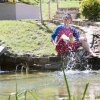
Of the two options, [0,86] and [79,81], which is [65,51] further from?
[0,86]

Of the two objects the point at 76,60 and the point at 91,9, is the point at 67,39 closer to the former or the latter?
the point at 76,60

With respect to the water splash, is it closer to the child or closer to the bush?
the child

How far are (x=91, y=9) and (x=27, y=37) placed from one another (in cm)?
727

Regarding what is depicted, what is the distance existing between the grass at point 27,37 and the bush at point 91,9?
15.9 feet

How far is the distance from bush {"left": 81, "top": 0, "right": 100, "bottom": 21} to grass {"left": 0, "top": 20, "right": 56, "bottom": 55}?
4.86 meters

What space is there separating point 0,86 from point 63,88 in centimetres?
125

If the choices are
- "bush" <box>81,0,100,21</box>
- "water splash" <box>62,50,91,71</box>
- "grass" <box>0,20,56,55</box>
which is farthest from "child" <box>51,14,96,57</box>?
"bush" <box>81,0,100,21</box>

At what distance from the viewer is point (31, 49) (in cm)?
1244

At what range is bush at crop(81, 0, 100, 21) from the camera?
2020cm

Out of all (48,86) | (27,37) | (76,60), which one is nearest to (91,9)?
(27,37)

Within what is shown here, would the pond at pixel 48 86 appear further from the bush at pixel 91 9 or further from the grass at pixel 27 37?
the bush at pixel 91 9

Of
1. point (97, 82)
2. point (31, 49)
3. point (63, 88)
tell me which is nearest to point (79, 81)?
point (97, 82)

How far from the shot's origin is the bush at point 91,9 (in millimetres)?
20203

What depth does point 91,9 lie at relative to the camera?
20312 mm
